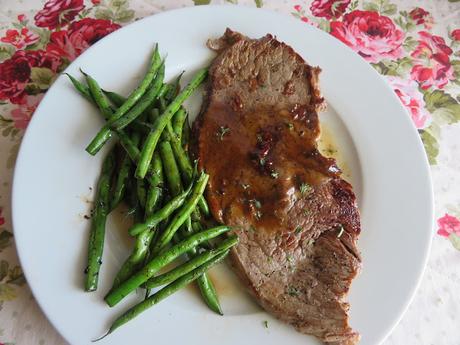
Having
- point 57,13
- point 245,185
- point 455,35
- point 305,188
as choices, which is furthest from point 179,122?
point 455,35

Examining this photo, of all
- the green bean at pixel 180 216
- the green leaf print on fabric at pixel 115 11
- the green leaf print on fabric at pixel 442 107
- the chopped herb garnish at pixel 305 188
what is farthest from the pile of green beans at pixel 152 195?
the green leaf print on fabric at pixel 442 107

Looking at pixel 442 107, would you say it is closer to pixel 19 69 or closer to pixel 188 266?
pixel 188 266

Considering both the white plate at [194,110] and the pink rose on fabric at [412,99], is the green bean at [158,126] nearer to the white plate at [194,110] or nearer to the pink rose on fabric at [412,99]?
the white plate at [194,110]

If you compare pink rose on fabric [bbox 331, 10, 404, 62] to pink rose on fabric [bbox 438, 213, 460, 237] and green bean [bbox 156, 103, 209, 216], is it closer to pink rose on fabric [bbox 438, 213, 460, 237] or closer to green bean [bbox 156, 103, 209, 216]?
pink rose on fabric [bbox 438, 213, 460, 237]

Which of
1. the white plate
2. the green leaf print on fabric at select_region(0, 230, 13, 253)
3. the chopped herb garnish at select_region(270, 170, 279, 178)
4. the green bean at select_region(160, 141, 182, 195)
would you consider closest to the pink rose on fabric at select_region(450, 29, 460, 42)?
the white plate

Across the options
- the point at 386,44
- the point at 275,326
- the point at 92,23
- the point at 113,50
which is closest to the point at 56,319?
the point at 275,326

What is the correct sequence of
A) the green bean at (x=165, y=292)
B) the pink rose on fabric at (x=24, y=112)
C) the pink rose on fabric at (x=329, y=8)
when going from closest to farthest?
1. the green bean at (x=165, y=292)
2. the pink rose on fabric at (x=24, y=112)
3. the pink rose on fabric at (x=329, y=8)

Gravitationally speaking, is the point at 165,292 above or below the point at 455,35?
below
